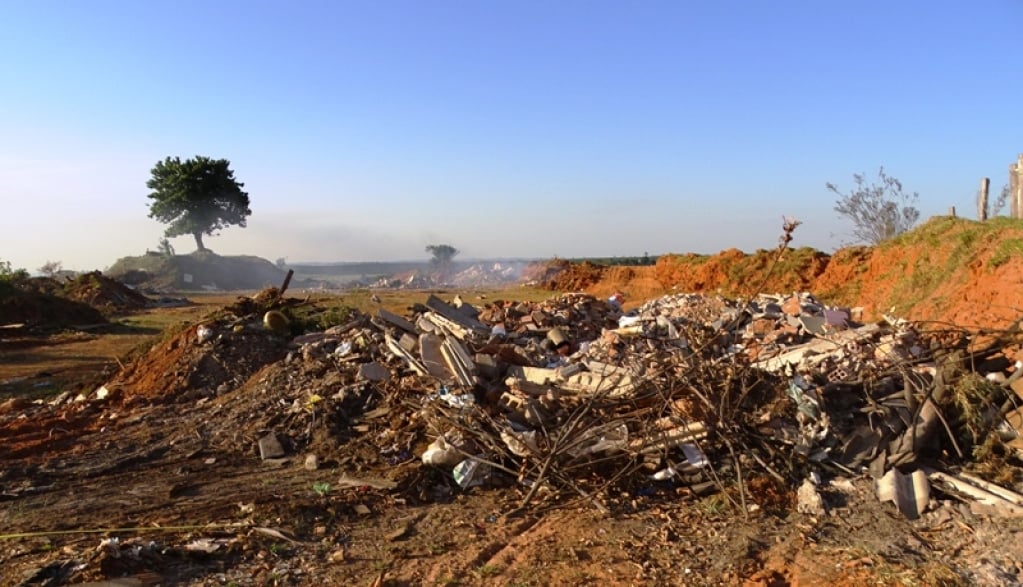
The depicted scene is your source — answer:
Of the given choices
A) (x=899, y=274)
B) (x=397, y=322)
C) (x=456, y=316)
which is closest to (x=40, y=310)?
(x=397, y=322)

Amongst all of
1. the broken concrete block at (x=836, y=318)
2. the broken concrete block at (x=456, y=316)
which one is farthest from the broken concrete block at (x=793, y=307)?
the broken concrete block at (x=456, y=316)

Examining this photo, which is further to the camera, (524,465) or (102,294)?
(102,294)

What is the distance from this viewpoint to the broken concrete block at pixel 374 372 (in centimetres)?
663

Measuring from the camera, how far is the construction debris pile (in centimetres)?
493

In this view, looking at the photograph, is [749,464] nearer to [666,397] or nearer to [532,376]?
[666,397]

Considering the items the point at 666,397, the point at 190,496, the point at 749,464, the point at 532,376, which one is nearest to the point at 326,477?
the point at 190,496

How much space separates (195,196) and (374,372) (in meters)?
37.7

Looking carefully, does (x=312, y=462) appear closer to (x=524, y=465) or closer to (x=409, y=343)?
(x=524, y=465)

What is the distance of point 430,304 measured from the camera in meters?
8.92

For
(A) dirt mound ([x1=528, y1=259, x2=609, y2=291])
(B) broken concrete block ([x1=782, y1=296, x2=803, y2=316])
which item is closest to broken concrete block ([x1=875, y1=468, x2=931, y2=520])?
(B) broken concrete block ([x1=782, y1=296, x2=803, y2=316])

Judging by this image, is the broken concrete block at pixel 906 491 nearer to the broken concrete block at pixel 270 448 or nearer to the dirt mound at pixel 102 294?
the broken concrete block at pixel 270 448

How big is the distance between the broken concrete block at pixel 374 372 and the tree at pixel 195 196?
3714cm

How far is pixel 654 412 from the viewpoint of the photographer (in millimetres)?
5336

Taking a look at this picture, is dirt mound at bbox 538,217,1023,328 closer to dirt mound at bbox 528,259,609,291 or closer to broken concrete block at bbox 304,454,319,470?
dirt mound at bbox 528,259,609,291
